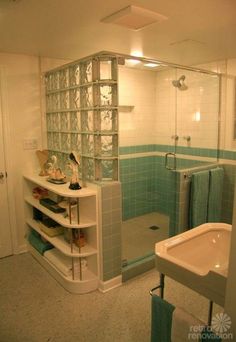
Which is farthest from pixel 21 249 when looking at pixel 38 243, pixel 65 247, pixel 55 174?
pixel 55 174

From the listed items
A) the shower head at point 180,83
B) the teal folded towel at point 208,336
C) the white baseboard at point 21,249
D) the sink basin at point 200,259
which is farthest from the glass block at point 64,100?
the teal folded towel at point 208,336

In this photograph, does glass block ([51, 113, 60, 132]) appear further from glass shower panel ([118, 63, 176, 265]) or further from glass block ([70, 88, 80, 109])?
glass shower panel ([118, 63, 176, 265])

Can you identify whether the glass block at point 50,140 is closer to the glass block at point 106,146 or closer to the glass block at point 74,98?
the glass block at point 74,98

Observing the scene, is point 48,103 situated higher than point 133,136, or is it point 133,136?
point 48,103

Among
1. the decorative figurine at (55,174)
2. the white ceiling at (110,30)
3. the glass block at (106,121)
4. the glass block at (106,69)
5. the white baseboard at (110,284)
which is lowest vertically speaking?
the white baseboard at (110,284)

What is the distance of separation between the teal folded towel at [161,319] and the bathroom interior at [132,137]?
1096mm

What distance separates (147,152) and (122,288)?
2209 mm

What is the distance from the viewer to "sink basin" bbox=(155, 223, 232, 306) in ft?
4.13

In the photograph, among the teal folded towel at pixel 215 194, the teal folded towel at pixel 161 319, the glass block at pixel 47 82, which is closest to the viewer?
the teal folded towel at pixel 161 319

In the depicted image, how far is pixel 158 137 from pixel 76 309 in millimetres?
2772

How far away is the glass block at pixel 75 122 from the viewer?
2698 mm

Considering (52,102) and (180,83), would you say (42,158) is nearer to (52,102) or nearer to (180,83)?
(52,102)

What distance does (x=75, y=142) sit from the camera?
2789mm

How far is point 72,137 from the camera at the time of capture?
283 cm
